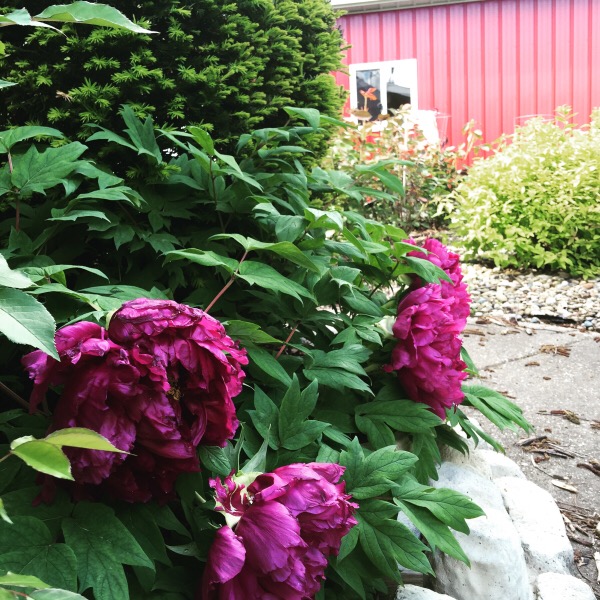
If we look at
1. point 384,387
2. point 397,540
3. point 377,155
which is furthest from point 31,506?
point 377,155

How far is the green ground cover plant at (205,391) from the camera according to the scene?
934mm

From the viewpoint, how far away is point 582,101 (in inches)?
480

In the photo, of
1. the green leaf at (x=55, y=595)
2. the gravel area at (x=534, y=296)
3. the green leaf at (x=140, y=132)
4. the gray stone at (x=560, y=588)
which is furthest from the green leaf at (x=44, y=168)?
the gravel area at (x=534, y=296)

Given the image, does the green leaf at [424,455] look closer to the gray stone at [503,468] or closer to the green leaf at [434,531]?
the green leaf at [434,531]

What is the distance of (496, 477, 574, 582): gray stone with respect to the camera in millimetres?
2072

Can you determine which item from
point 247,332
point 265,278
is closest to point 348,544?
point 247,332

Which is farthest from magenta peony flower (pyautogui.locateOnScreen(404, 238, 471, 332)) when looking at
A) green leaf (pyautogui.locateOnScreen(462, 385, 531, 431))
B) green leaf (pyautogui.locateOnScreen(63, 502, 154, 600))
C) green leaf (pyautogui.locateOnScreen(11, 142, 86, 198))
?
green leaf (pyautogui.locateOnScreen(63, 502, 154, 600))

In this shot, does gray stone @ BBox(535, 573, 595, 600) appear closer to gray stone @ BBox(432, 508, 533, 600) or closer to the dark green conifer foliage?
gray stone @ BBox(432, 508, 533, 600)

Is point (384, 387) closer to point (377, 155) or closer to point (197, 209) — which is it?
point (197, 209)

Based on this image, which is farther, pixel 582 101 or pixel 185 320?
pixel 582 101

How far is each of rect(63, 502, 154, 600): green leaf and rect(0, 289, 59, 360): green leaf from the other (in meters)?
0.36

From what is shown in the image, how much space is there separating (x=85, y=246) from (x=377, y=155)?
722 cm

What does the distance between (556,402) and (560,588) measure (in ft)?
6.54

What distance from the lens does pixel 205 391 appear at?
100 cm
